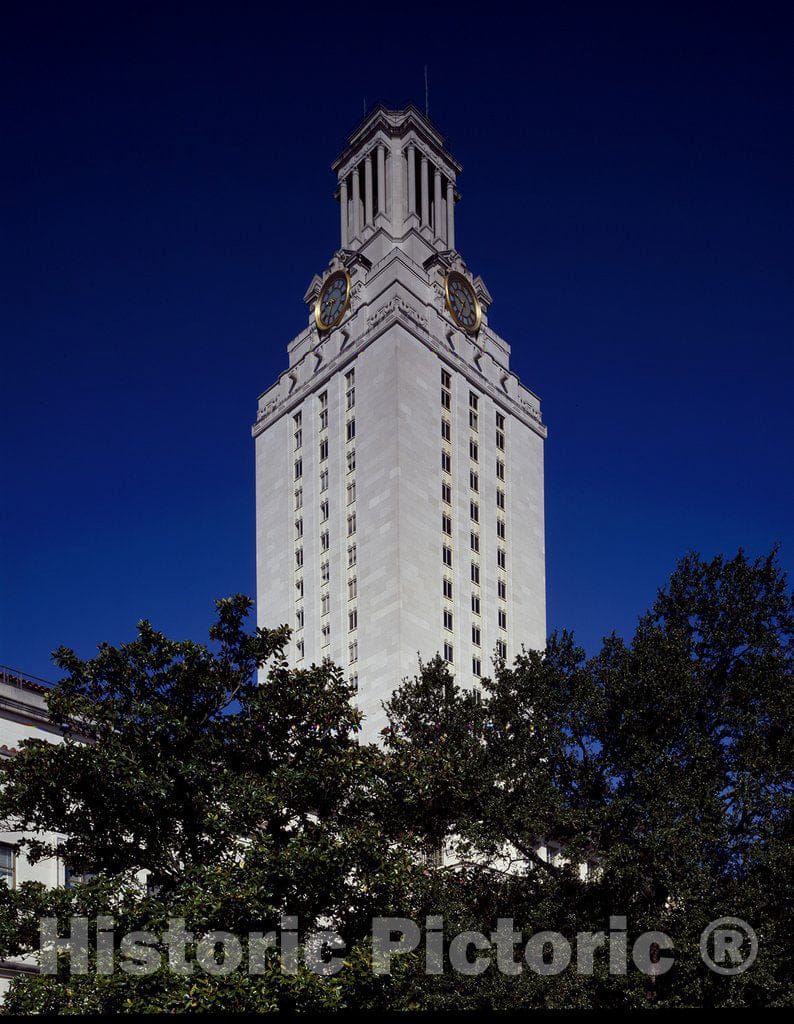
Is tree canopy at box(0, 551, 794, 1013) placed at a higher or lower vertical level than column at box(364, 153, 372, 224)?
lower

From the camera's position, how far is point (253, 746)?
26281mm

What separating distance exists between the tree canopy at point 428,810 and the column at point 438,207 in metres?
91.6

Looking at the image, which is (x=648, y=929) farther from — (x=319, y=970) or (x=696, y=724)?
(x=319, y=970)

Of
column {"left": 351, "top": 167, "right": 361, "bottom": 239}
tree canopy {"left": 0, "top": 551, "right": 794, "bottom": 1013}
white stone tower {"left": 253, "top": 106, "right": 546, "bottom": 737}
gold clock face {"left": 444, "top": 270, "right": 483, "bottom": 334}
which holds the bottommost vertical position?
tree canopy {"left": 0, "top": 551, "right": 794, "bottom": 1013}

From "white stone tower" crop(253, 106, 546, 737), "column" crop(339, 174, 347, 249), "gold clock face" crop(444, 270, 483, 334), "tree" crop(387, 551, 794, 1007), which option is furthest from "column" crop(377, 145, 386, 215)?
"tree" crop(387, 551, 794, 1007)

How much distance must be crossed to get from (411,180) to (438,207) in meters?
4.54

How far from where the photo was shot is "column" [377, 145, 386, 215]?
11819 centimetres

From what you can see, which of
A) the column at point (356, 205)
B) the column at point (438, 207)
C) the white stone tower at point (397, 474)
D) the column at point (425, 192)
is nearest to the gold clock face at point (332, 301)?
the white stone tower at point (397, 474)

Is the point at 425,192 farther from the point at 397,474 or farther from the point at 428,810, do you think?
the point at 428,810

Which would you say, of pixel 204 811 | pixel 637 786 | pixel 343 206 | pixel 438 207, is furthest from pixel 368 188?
pixel 204 811

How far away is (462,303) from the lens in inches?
4419

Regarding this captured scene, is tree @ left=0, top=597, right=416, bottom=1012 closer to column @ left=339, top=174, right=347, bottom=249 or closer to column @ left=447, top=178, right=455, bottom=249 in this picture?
column @ left=339, top=174, right=347, bottom=249

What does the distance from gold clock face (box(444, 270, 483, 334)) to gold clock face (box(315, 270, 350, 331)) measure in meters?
10.0

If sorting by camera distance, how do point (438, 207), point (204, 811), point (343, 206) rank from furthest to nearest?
point (343, 206) → point (438, 207) → point (204, 811)
